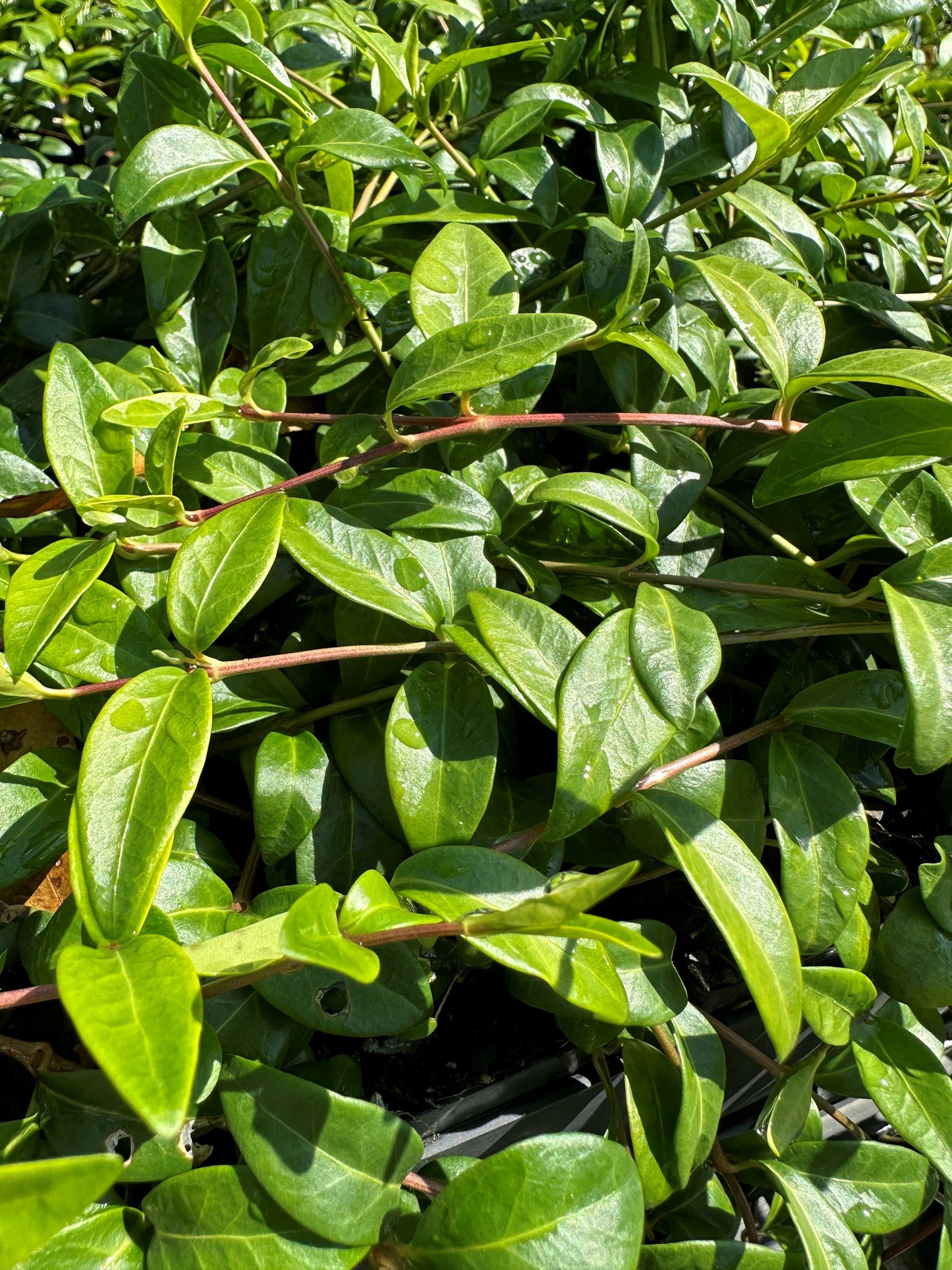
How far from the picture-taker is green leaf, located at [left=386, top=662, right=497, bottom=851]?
562 mm

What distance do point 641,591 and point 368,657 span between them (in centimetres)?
19

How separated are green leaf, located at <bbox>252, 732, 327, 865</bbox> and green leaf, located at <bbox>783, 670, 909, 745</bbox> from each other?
0.32 m

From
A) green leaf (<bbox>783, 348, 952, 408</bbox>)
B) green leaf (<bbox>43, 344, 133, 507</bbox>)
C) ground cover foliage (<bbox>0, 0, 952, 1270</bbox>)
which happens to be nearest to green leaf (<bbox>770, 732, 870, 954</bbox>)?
ground cover foliage (<bbox>0, 0, 952, 1270</bbox>)

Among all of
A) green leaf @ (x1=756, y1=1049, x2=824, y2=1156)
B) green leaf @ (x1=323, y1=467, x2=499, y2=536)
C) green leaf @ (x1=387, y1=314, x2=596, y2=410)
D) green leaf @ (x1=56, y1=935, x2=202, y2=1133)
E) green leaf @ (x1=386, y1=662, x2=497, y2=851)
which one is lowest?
green leaf @ (x1=756, y1=1049, x2=824, y2=1156)

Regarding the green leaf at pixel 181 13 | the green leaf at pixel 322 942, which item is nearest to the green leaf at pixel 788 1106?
the green leaf at pixel 322 942

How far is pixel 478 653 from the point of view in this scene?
57cm

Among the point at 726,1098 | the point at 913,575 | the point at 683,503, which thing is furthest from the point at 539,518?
the point at 726,1098

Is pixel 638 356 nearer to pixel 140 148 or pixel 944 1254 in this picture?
pixel 140 148

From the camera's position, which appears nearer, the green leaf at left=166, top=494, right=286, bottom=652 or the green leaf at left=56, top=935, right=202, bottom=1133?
the green leaf at left=56, top=935, right=202, bottom=1133

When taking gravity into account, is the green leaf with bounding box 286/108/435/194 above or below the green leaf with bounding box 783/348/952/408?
above

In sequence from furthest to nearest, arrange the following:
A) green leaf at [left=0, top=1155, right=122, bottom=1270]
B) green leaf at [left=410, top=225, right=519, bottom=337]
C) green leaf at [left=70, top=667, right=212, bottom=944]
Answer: green leaf at [left=410, top=225, right=519, bottom=337], green leaf at [left=70, top=667, right=212, bottom=944], green leaf at [left=0, top=1155, right=122, bottom=1270]

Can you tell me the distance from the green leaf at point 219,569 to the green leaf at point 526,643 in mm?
129

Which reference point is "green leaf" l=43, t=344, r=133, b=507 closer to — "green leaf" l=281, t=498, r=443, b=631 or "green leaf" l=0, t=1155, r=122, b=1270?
"green leaf" l=281, t=498, r=443, b=631

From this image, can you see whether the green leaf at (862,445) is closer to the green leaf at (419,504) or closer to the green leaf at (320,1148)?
the green leaf at (419,504)
